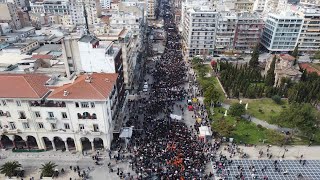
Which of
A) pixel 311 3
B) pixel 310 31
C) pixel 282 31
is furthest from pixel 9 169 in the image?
pixel 311 3

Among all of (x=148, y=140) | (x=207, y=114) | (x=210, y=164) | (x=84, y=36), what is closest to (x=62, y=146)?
(x=148, y=140)

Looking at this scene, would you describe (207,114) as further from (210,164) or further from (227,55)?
(227,55)

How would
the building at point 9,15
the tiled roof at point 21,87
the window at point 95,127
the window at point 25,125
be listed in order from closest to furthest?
the tiled roof at point 21,87, the window at point 95,127, the window at point 25,125, the building at point 9,15

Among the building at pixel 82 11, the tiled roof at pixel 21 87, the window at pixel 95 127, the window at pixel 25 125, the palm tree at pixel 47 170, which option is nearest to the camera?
the palm tree at pixel 47 170

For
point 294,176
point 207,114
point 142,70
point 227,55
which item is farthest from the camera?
point 227,55

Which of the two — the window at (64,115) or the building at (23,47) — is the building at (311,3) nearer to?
the building at (23,47)

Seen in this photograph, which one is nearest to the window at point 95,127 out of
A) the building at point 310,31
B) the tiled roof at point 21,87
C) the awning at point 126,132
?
the awning at point 126,132
